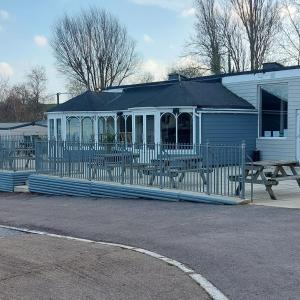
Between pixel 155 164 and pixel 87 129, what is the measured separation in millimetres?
14030

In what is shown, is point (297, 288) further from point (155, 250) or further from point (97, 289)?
point (155, 250)

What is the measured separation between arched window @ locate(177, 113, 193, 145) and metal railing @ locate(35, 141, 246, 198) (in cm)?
512

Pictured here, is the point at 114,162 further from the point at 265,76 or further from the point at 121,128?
the point at 121,128

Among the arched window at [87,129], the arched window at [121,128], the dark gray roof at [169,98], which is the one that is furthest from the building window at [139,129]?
the arched window at [87,129]

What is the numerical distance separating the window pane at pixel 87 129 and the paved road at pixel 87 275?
18.9 m

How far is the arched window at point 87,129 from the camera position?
27550 mm

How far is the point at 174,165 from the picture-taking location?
14000 mm

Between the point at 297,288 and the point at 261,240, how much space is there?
8.15ft

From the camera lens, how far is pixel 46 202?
15.2m

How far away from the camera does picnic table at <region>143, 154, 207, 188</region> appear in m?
13.7

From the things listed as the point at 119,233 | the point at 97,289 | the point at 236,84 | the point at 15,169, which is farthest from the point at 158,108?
the point at 97,289

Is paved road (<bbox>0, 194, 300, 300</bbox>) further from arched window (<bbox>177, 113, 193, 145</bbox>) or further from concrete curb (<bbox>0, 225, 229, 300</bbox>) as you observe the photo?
arched window (<bbox>177, 113, 193, 145</bbox>)

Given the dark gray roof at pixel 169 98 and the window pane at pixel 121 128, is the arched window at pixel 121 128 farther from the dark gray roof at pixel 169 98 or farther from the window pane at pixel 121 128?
the dark gray roof at pixel 169 98

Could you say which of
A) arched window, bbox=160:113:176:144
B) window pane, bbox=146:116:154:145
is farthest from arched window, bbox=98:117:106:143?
arched window, bbox=160:113:176:144
